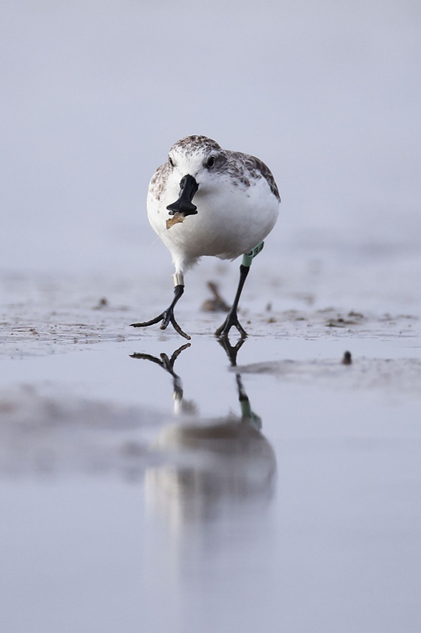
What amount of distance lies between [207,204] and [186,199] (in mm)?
402

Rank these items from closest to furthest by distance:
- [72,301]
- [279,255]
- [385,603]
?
[385,603]
[72,301]
[279,255]

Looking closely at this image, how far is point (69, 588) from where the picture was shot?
239 cm

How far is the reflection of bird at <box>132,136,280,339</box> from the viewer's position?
6.13 m

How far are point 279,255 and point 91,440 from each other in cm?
1272

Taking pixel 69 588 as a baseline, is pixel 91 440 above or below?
above

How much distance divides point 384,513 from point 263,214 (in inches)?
163

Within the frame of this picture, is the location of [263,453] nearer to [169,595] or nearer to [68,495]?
[68,495]

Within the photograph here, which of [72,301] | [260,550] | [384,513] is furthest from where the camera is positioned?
[72,301]

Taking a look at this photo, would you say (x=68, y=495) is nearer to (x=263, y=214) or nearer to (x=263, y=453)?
(x=263, y=453)

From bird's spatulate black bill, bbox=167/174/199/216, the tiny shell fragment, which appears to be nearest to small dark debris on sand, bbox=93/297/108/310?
the tiny shell fragment

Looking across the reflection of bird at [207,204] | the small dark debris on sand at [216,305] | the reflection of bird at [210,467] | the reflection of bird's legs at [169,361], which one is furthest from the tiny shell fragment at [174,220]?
the small dark debris on sand at [216,305]

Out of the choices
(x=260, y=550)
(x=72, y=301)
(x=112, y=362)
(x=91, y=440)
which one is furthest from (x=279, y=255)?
(x=260, y=550)

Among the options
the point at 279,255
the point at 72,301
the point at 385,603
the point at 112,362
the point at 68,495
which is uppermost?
the point at 279,255

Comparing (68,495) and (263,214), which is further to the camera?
(263,214)
